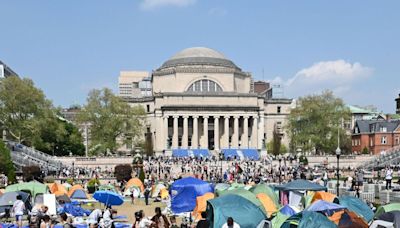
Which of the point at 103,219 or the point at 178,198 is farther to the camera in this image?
the point at 178,198

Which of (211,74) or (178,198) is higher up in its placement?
(211,74)

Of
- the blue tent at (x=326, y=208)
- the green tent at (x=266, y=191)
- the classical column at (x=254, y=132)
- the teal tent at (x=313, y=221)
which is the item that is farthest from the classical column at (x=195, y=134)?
the teal tent at (x=313, y=221)

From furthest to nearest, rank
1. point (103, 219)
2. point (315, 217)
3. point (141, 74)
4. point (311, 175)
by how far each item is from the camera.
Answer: point (141, 74), point (311, 175), point (103, 219), point (315, 217)

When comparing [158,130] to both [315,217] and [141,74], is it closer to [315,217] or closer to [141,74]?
[141,74]

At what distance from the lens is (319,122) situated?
91.7 meters

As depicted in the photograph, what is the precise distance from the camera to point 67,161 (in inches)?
3073

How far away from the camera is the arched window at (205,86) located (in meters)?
115

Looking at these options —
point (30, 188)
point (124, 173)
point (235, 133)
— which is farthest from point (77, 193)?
point (235, 133)

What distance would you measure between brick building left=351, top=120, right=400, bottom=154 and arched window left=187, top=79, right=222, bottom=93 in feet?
97.2

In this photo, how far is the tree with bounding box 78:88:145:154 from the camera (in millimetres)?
87688

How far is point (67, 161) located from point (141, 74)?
357 ft

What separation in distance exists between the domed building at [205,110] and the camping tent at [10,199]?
73.5 metres

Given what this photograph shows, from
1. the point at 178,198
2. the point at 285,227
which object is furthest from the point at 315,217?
the point at 178,198

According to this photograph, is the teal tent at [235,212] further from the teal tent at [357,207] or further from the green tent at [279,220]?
the teal tent at [357,207]
